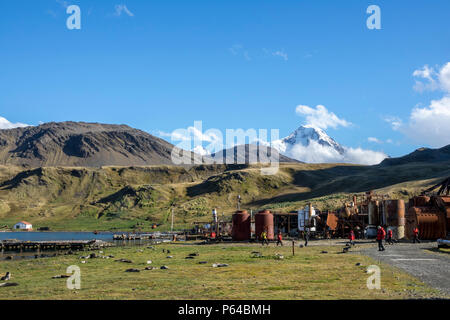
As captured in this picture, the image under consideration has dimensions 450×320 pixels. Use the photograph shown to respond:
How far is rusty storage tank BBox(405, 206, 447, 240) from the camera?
159ft

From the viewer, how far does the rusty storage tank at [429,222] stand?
4831cm

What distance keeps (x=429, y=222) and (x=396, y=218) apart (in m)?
5.52

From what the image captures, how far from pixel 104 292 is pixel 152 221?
13854 cm

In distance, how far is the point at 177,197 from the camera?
611 ft

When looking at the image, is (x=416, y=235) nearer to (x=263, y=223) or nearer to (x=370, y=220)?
(x=370, y=220)

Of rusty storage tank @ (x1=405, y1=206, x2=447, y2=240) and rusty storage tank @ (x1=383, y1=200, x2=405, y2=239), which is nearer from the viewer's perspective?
rusty storage tank @ (x1=405, y1=206, x2=447, y2=240)

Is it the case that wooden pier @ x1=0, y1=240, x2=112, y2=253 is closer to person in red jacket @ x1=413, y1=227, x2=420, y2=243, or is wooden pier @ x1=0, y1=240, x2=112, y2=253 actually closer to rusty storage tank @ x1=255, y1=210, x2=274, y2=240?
rusty storage tank @ x1=255, y1=210, x2=274, y2=240

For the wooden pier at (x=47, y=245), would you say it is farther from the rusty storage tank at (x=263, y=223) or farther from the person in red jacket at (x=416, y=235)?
the person in red jacket at (x=416, y=235)

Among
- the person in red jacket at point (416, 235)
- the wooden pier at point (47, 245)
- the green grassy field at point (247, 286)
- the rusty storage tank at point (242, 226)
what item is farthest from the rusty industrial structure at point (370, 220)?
the wooden pier at point (47, 245)

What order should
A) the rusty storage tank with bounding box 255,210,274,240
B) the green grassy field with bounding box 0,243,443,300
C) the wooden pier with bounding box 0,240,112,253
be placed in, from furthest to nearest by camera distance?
the wooden pier with bounding box 0,240,112,253 < the rusty storage tank with bounding box 255,210,274,240 < the green grassy field with bounding box 0,243,443,300

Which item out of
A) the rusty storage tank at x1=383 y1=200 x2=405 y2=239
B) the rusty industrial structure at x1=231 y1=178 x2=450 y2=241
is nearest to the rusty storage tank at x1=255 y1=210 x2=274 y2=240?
the rusty industrial structure at x1=231 y1=178 x2=450 y2=241

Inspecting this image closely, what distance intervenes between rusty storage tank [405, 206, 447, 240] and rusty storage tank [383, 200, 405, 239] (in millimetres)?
3570

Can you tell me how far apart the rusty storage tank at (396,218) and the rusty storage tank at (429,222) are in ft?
11.7
